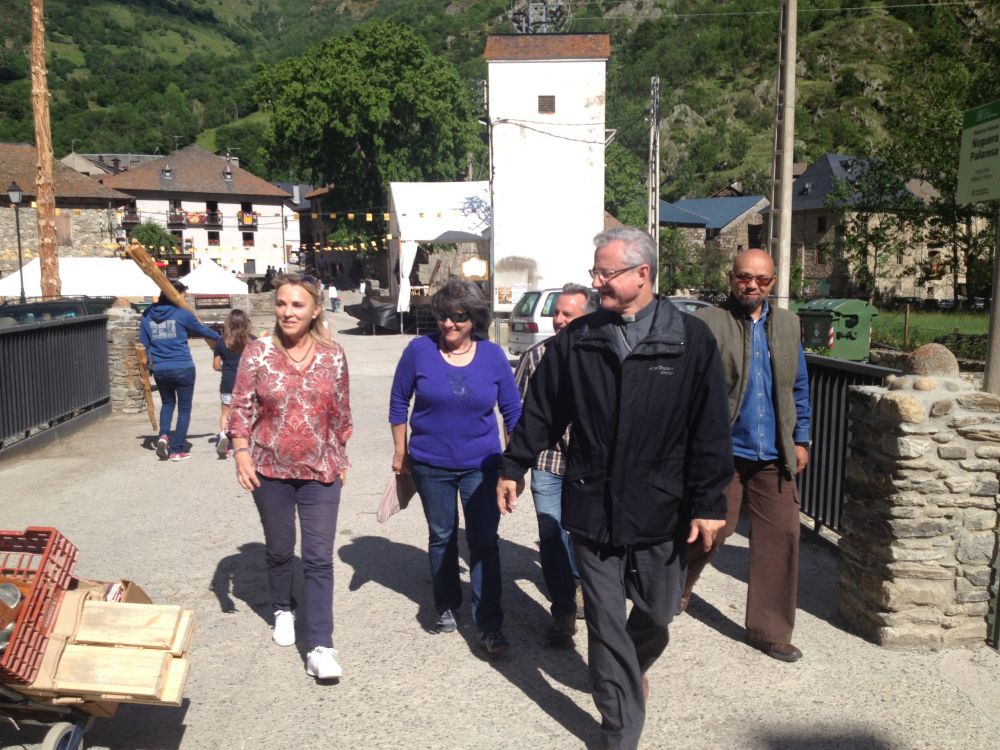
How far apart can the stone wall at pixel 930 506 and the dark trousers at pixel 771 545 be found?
1.37 feet

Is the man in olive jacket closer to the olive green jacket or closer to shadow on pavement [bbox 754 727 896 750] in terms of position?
the olive green jacket

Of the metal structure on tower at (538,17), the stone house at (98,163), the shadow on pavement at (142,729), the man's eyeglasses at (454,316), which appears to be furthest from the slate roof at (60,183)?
the shadow on pavement at (142,729)

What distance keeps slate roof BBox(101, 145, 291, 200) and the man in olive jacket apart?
249ft

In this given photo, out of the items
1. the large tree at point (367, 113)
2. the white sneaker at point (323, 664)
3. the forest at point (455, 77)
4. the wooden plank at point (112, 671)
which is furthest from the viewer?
the forest at point (455, 77)

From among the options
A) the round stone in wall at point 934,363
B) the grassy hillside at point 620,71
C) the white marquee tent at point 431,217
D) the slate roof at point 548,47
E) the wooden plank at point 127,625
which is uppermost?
the grassy hillside at point 620,71

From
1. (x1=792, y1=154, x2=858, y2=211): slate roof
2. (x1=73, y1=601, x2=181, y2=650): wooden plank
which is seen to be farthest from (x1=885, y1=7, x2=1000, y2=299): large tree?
(x1=792, y1=154, x2=858, y2=211): slate roof

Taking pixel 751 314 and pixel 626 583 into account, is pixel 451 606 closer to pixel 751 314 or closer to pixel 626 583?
pixel 626 583

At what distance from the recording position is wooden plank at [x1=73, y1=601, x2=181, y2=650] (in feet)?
10.6

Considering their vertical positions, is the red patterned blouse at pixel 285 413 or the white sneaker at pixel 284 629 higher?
the red patterned blouse at pixel 285 413

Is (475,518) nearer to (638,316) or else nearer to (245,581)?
(638,316)

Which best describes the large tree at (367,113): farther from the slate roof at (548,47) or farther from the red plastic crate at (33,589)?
the red plastic crate at (33,589)

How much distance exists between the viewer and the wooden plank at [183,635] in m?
3.28

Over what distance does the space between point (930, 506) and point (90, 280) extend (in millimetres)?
22390

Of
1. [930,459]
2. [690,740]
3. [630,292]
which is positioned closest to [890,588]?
[930,459]
